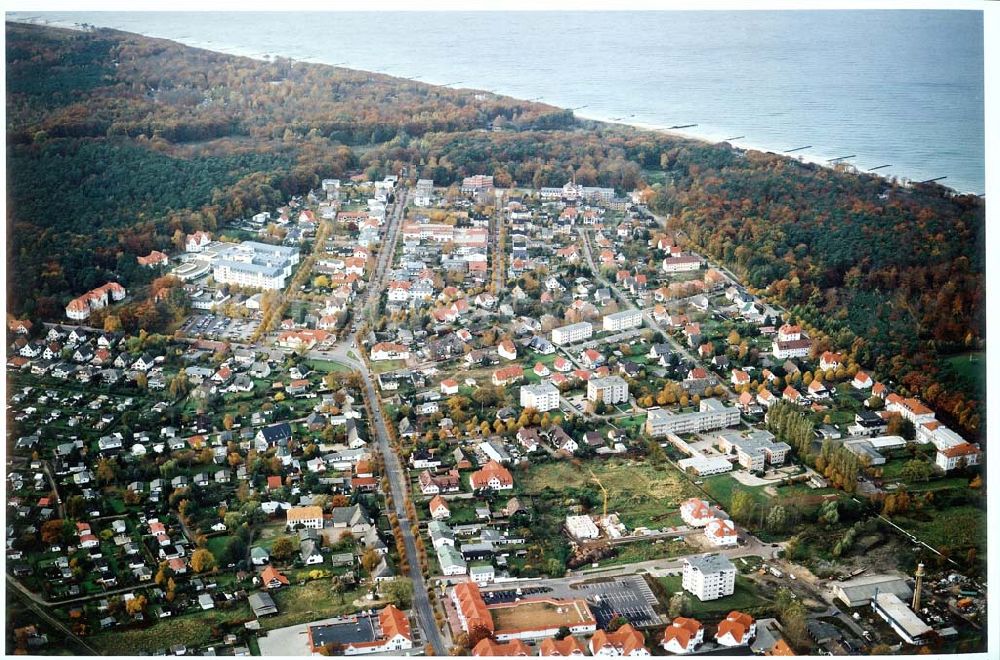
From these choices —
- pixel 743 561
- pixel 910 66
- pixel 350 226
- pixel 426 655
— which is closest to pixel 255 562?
pixel 426 655

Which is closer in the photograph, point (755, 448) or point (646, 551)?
point (646, 551)

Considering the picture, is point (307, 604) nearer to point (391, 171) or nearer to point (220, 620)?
point (220, 620)

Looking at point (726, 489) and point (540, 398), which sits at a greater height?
point (540, 398)

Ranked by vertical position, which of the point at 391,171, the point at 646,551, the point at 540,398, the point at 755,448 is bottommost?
the point at 646,551

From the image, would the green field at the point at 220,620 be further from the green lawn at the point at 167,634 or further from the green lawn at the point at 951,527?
the green lawn at the point at 951,527

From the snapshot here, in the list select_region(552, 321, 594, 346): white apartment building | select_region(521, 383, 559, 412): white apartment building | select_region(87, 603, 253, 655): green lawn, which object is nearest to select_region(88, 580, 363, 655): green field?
select_region(87, 603, 253, 655): green lawn

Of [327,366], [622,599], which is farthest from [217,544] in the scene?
[622,599]
